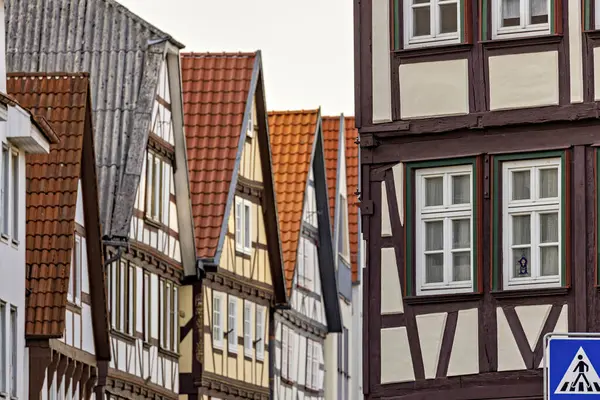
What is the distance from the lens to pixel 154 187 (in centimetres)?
3597

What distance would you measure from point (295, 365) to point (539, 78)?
22.6 metres

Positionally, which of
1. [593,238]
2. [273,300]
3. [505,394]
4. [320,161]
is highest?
[320,161]

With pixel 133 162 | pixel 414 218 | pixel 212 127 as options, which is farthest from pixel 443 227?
pixel 212 127

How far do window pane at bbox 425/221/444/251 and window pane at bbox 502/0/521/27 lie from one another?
2.34 m

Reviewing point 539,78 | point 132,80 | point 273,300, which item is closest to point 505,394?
point 539,78

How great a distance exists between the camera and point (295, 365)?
4572cm

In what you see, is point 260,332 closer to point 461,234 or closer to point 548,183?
point 461,234

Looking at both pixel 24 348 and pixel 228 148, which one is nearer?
pixel 24 348

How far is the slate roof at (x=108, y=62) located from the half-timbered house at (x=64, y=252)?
1.47 meters

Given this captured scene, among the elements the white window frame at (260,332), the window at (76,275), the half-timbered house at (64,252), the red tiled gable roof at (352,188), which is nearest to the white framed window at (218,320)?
the white window frame at (260,332)

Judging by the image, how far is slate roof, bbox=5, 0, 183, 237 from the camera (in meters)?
34.3

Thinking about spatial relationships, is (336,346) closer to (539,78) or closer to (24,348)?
(24,348)

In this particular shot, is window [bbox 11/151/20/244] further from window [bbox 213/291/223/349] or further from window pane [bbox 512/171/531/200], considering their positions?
window [bbox 213/291/223/349]

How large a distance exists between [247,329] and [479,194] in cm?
1788
